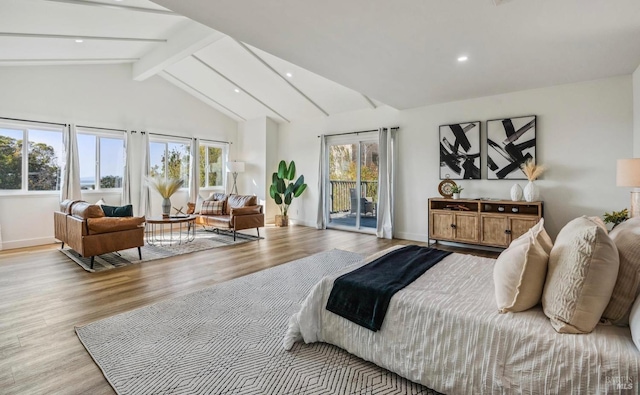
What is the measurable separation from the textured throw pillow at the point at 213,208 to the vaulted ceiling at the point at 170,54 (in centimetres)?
264

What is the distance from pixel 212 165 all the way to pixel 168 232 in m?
2.39

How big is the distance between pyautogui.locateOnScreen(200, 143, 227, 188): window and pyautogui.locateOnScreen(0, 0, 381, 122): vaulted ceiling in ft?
3.44

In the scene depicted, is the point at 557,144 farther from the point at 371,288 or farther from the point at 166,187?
the point at 166,187

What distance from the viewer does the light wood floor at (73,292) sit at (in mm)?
1874

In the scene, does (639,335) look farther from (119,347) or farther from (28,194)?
(28,194)

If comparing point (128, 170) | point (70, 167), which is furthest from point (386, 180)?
point (70, 167)

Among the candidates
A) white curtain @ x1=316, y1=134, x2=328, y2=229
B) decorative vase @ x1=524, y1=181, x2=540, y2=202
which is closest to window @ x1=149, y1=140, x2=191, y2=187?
white curtain @ x1=316, y1=134, x2=328, y2=229

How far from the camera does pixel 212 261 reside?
441cm

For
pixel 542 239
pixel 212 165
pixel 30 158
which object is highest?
pixel 212 165

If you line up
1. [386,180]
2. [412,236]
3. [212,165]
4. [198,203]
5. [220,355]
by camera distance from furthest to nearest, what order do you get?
[212,165]
[198,203]
[386,180]
[412,236]
[220,355]

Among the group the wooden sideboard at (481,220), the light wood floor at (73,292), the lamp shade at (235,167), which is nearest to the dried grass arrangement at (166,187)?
the light wood floor at (73,292)

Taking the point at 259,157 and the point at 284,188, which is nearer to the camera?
the point at 284,188

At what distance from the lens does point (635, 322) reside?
1.26 meters

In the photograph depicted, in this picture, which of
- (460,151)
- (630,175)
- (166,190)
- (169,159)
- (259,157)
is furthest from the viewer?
(259,157)
